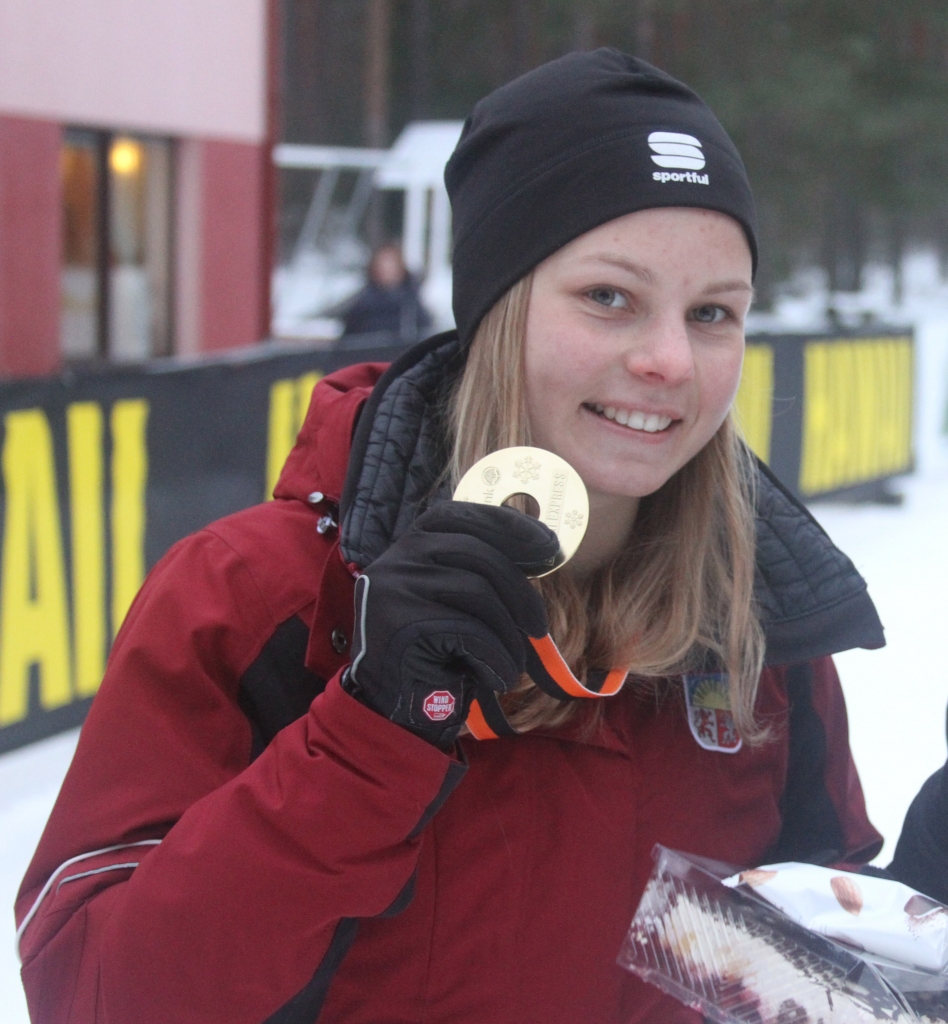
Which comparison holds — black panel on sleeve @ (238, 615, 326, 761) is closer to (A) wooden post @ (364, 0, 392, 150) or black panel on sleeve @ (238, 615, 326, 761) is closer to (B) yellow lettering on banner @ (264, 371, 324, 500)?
(B) yellow lettering on banner @ (264, 371, 324, 500)

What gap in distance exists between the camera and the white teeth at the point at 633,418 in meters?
1.53

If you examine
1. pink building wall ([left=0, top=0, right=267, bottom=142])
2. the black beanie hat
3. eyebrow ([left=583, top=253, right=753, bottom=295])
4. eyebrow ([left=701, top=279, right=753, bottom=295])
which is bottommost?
eyebrow ([left=701, top=279, right=753, bottom=295])

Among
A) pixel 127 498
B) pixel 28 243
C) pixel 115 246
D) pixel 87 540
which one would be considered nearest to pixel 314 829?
pixel 87 540

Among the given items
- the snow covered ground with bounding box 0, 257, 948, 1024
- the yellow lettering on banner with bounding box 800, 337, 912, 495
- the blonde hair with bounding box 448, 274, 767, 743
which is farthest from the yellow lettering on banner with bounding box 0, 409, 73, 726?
the yellow lettering on banner with bounding box 800, 337, 912, 495

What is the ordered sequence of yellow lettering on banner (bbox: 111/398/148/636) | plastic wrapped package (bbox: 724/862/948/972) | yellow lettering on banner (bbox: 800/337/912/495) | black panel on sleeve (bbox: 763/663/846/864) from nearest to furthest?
plastic wrapped package (bbox: 724/862/948/972) < black panel on sleeve (bbox: 763/663/846/864) < yellow lettering on banner (bbox: 111/398/148/636) < yellow lettering on banner (bbox: 800/337/912/495)

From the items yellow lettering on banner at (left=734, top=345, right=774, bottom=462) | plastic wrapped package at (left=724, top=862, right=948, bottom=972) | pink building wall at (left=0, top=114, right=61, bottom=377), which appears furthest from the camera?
pink building wall at (left=0, top=114, right=61, bottom=377)

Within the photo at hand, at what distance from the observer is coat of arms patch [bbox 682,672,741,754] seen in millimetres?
1623

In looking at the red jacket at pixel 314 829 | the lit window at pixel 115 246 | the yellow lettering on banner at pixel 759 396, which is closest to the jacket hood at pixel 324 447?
the red jacket at pixel 314 829

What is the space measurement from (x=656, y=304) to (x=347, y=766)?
64 centimetres

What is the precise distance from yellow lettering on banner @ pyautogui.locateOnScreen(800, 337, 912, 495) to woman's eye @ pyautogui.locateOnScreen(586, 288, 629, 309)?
23.5 ft

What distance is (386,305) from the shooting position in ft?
38.4

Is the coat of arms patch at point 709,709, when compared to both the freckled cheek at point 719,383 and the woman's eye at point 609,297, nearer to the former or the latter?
the freckled cheek at point 719,383

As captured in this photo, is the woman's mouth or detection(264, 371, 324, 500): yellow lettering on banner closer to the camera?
the woman's mouth

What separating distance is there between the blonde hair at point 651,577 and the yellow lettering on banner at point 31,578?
2805mm
